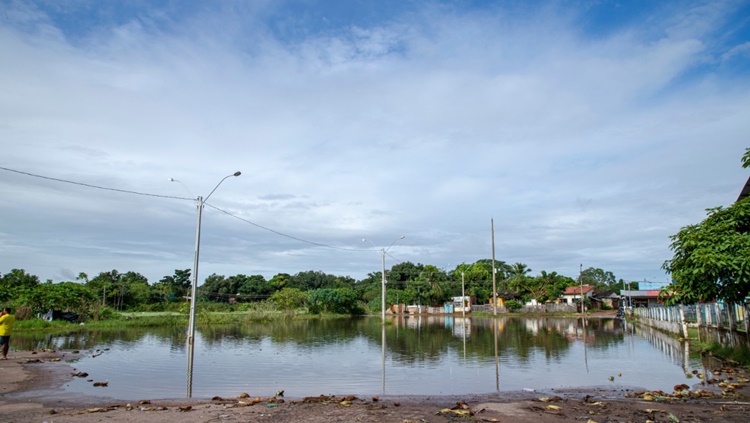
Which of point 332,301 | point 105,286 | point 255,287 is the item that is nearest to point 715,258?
point 332,301

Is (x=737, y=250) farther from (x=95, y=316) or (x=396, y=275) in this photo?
(x=396, y=275)

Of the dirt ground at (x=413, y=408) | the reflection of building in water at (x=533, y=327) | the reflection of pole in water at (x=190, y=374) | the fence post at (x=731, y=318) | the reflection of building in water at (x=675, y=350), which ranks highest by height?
the fence post at (x=731, y=318)

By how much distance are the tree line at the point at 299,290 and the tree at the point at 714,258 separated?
153ft

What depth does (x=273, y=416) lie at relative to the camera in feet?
32.6

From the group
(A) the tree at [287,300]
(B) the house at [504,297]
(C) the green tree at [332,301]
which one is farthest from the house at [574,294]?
(A) the tree at [287,300]

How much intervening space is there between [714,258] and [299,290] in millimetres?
73228

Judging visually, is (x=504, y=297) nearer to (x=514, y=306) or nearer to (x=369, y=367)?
(x=514, y=306)

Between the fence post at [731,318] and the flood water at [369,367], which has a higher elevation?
the fence post at [731,318]

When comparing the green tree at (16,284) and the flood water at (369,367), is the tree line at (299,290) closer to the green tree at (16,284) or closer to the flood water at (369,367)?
the green tree at (16,284)

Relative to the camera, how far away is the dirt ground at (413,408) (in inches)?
384

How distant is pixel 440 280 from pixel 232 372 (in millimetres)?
81138

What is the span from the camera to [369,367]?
19422 millimetres

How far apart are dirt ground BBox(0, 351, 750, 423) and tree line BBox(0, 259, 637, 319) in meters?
39.5

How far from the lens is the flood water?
14805 mm
